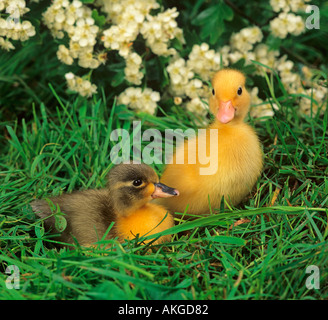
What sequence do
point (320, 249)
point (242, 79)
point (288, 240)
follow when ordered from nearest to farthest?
point (320, 249), point (288, 240), point (242, 79)

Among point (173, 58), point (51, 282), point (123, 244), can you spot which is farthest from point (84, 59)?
point (51, 282)

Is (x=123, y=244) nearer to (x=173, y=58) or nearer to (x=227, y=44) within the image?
(x=173, y=58)

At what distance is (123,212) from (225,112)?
66 centimetres

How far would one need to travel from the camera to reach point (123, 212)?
229 centimetres

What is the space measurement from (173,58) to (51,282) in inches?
69.1

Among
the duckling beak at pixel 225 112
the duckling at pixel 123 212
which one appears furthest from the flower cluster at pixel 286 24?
the duckling at pixel 123 212

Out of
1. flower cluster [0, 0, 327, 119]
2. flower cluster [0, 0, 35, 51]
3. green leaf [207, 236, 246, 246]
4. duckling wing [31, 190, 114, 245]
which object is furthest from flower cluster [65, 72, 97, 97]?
green leaf [207, 236, 246, 246]

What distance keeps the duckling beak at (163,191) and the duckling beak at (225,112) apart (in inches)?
15.5

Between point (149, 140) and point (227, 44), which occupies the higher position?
point (227, 44)

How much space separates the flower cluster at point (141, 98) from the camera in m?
3.12

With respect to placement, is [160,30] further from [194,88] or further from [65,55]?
[65,55]

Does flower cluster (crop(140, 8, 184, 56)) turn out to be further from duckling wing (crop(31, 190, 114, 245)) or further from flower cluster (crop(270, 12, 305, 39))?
duckling wing (crop(31, 190, 114, 245))

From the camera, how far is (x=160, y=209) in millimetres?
2367
